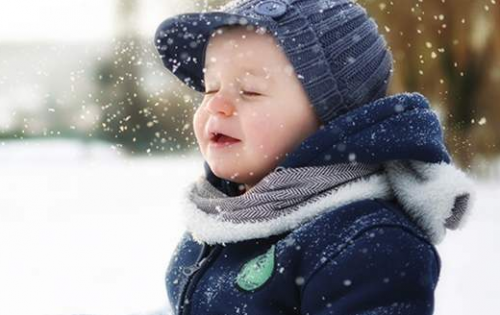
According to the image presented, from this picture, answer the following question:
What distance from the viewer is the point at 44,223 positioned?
17.6 ft

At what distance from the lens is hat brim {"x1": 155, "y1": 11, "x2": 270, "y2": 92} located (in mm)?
1338

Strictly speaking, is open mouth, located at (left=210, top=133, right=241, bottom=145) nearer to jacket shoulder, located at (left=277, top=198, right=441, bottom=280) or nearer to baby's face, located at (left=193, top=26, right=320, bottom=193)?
baby's face, located at (left=193, top=26, right=320, bottom=193)

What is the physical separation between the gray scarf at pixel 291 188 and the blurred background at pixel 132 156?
280mm

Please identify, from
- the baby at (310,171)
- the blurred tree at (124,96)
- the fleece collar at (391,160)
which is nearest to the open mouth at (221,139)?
the baby at (310,171)

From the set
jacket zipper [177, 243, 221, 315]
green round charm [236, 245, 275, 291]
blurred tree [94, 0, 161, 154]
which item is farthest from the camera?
blurred tree [94, 0, 161, 154]

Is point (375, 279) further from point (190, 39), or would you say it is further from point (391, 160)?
point (190, 39)

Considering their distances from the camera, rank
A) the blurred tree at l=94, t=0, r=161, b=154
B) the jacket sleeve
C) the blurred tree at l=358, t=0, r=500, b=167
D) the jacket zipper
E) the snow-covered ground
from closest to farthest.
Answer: the jacket sleeve < the jacket zipper < the snow-covered ground < the blurred tree at l=358, t=0, r=500, b=167 < the blurred tree at l=94, t=0, r=161, b=154

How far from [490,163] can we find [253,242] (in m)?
6.57

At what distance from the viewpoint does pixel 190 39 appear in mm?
1482

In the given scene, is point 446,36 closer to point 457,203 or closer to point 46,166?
point 457,203

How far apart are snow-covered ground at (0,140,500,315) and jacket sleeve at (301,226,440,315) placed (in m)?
0.47

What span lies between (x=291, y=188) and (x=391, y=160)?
18 cm

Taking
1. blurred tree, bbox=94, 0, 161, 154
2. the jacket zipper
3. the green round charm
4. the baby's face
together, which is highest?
A: the baby's face

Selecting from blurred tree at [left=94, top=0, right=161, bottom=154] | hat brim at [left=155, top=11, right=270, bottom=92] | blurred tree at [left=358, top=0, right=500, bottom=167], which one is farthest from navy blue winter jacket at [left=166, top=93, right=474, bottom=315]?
blurred tree at [left=94, top=0, right=161, bottom=154]
